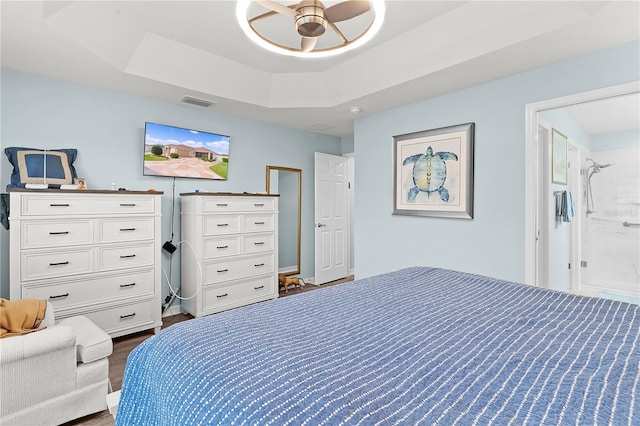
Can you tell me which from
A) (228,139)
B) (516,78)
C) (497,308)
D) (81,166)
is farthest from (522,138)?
(81,166)

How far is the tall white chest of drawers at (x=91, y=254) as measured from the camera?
2422 mm

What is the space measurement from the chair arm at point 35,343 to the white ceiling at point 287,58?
1903 millimetres

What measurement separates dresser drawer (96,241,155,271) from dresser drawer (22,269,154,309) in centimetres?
9

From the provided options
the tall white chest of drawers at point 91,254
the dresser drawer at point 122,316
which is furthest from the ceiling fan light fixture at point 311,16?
the dresser drawer at point 122,316

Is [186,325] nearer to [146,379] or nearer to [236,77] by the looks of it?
[146,379]

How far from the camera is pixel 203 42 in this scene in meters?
2.86

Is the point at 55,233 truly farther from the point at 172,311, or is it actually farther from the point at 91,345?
the point at 172,311

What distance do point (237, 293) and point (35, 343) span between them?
2.11 metres

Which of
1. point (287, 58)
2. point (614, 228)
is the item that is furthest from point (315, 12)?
point (614, 228)

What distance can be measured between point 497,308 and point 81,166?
140 inches

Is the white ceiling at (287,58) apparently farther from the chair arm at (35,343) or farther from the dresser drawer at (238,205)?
the chair arm at (35,343)

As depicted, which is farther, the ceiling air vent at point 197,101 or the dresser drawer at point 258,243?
the dresser drawer at point 258,243

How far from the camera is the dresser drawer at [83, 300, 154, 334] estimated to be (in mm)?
2746

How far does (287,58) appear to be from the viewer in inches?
125
